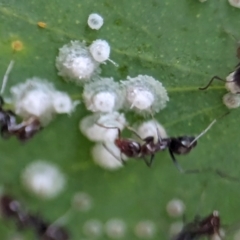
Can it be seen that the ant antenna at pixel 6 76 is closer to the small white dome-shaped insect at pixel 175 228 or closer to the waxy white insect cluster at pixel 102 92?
the waxy white insect cluster at pixel 102 92

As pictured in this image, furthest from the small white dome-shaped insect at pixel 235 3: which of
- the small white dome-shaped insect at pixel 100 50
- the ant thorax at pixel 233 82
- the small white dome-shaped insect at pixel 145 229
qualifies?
the small white dome-shaped insect at pixel 145 229

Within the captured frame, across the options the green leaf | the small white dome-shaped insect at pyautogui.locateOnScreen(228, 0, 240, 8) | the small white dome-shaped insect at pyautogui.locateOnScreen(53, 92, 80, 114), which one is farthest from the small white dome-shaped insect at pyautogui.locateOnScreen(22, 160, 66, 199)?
the small white dome-shaped insect at pyautogui.locateOnScreen(228, 0, 240, 8)

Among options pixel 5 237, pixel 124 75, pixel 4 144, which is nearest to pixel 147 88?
pixel 124 75

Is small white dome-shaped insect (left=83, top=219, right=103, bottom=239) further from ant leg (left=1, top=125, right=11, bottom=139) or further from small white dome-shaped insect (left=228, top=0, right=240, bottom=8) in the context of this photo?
small white dome-shaped insect (left=228, top=0, right=240, bottom=8)

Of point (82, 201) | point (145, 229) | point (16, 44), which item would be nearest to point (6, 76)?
point (16, 44)

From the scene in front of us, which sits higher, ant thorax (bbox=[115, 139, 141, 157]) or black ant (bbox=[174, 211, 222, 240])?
ant thorax (bbox=[115, 139, 141, 157])

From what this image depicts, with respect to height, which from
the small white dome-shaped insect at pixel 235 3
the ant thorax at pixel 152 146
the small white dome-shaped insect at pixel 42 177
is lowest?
the small white dome-shaped insect at pixel 42 177

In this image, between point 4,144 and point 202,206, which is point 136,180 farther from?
point 4,144
